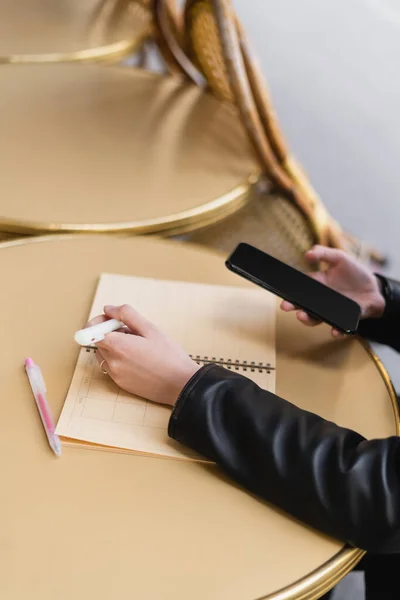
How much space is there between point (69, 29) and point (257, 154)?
560mm

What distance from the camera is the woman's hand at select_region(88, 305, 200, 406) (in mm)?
706

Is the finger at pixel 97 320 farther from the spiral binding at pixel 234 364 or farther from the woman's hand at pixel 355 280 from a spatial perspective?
the woman's hand at pixel 355 280

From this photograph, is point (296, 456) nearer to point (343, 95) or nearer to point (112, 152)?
point (112, 152)

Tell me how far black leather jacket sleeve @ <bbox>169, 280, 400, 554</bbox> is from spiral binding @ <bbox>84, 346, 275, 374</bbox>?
A: 0.08m

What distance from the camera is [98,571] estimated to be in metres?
0.58

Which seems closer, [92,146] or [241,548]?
[241,548]

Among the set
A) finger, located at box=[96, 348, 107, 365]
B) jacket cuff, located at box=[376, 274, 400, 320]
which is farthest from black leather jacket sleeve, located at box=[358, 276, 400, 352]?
finger, located at box=[96, 348, 107, 365]

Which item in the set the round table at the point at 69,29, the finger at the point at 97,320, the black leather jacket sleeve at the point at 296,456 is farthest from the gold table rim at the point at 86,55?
the black leather jacket sleeve at the point at 296,456

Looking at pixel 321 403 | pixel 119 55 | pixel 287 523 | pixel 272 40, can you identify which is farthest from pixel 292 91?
pixel 287 523

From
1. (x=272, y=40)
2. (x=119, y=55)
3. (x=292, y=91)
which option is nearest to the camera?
(x=119, y=55)

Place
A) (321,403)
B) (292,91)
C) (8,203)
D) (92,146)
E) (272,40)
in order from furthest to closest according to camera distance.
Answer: (272,40) < (292,91) < (92,146) < (8,203) < (321,403)

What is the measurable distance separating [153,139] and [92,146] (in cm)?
12

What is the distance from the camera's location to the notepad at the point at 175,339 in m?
0.68

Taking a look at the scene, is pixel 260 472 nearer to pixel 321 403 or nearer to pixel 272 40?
pixel 321 403
